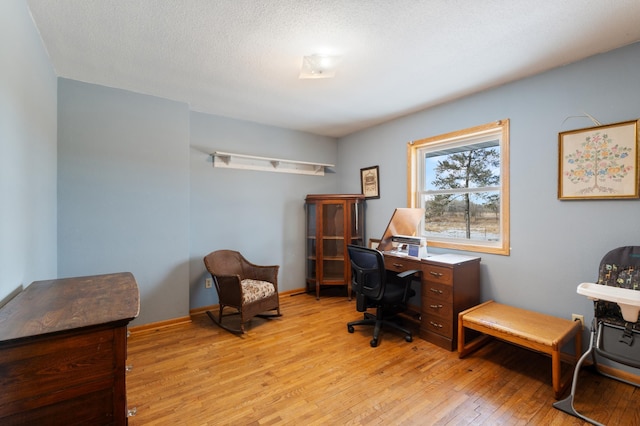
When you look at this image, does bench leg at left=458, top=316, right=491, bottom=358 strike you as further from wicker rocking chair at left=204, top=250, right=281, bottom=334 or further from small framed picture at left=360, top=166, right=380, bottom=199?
small framed picture at left=360, top=166, right=380, bottom=199

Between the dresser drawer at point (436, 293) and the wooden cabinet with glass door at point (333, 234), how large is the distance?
136 centimetres

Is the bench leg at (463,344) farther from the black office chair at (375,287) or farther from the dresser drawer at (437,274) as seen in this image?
the black office chair at (375,287)

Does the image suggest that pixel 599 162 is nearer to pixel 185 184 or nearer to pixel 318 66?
pixel 318 66

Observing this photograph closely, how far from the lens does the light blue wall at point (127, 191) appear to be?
8.20 ft

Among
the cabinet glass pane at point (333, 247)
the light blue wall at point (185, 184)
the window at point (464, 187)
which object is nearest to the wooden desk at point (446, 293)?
the light blue wall at point (185, 184)

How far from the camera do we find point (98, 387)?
110 cm

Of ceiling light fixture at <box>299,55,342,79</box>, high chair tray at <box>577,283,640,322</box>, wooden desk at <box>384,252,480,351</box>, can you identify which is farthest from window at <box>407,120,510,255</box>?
ceiling light fixture at <box>299,55,342,79</box>

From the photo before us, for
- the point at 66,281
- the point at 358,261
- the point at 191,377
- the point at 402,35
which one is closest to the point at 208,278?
the point at 191,377

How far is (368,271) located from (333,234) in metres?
1.46

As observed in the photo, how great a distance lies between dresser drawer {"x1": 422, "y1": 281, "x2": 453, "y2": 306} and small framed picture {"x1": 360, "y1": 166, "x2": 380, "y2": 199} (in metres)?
1.61

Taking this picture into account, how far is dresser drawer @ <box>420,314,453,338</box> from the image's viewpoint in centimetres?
245

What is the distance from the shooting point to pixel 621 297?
1.54m

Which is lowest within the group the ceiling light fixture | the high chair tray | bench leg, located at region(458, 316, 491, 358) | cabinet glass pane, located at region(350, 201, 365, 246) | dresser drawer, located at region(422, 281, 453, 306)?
bench leg, located at region(458, 316, 491, 358)

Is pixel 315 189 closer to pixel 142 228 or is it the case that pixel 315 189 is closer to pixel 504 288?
pixel 142 228
